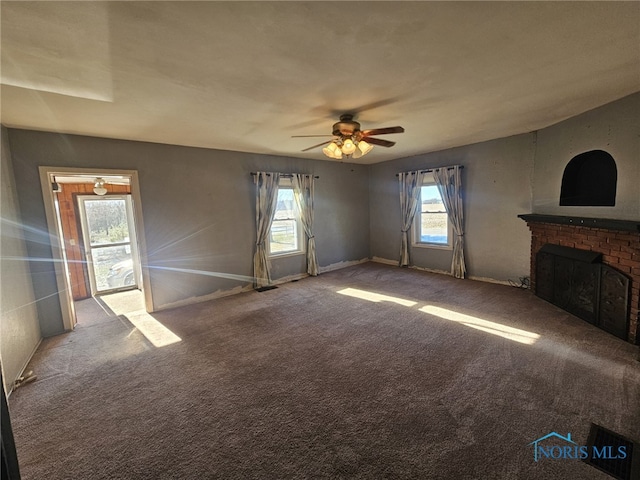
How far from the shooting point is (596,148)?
10.6 feet

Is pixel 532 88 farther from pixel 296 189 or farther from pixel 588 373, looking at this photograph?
pixel 296 189

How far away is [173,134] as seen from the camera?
368 cm

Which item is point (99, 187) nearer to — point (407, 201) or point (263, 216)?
point (263, 216)

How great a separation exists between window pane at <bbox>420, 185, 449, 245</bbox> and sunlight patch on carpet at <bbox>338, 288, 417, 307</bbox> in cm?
209

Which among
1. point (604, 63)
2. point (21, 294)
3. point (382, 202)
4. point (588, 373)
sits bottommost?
point (588, 373)

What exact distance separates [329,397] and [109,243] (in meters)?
5.72

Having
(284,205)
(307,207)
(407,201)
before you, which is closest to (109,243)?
(284,205)

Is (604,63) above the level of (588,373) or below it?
above

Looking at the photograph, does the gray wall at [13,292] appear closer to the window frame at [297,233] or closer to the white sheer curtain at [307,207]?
the window frame at [297,233]

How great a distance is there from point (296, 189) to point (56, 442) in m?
4.60

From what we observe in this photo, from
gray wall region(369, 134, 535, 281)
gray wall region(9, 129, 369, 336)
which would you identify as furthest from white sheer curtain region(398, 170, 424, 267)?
gray wall region(9, 129, 369, 336)

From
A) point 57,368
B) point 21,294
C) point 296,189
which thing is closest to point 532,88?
point 296,189

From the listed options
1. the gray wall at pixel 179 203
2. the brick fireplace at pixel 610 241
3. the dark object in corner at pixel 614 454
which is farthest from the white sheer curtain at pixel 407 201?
the dark object in corner at pixel 614 454

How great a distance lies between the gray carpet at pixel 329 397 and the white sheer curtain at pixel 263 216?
1.47m
